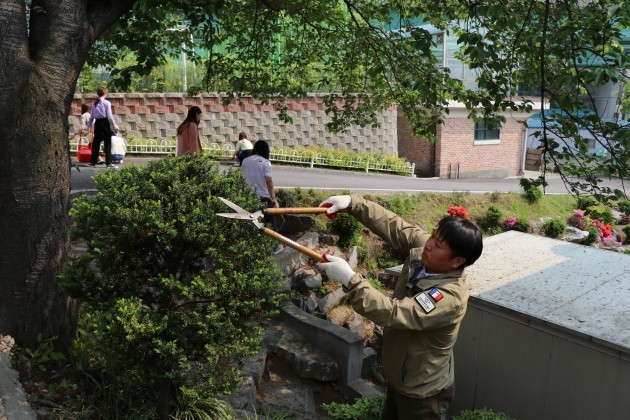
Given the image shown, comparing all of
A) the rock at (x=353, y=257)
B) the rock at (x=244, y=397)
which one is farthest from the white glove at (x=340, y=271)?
the rock at (x=353, y=257)

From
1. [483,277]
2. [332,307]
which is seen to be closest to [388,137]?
[332,307]

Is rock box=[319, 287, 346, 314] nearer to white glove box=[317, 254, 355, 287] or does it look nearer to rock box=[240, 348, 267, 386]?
rock box=[240, 348, 267, 386]

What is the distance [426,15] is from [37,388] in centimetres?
764

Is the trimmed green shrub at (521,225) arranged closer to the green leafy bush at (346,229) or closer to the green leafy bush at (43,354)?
the green leafy bush at (346,229)

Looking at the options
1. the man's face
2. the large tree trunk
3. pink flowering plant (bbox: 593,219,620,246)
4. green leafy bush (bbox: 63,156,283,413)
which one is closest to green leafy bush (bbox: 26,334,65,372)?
the large tree trunk

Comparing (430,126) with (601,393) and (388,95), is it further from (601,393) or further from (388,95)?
(601,393)

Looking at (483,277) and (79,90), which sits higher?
(79,90)

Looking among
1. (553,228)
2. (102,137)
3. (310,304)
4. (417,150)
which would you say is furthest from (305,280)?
(417,150)

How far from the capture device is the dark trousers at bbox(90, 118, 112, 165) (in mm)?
11688

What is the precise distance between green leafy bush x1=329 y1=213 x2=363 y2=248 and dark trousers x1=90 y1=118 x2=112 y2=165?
5.53 m

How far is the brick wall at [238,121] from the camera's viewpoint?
1630cm

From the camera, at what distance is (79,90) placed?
647 inches

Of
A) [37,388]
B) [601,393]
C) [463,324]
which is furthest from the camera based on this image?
[463,324]

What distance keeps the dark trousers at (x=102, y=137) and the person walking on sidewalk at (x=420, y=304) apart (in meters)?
9.49
